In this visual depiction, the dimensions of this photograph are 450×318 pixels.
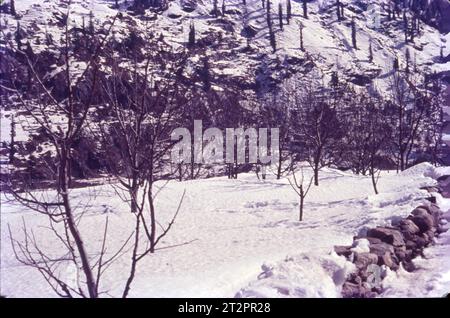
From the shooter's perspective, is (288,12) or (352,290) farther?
(288,12)

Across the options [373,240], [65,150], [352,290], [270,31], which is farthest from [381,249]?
[270,31]

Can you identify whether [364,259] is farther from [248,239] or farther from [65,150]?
[65,150]

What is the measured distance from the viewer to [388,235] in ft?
22.7

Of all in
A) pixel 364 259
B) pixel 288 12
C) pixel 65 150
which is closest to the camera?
pixel 65 150

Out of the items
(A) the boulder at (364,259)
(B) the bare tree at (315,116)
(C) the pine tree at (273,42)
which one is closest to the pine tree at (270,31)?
(C) the pine tree at (273,42)

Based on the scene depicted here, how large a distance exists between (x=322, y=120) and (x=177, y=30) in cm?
601

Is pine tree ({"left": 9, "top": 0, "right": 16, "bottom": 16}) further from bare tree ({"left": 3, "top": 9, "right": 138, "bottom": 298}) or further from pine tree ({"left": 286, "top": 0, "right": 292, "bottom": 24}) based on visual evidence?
pine tree ({"left": 286, "top": 0, "right": 292, "bottom": 24})

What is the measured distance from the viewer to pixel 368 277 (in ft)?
17.9

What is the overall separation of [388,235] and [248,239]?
306 cm

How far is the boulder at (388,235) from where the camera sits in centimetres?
681

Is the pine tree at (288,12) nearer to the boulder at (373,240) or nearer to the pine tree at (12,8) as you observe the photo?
the boulder at (373,240)

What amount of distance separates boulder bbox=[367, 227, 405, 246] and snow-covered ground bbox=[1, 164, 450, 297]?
567 millimetres
